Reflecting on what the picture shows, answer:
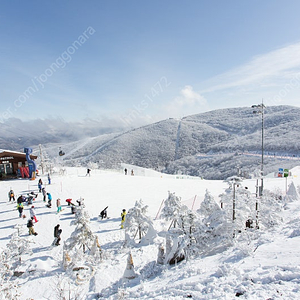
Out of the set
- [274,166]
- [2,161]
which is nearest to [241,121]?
[274,166]

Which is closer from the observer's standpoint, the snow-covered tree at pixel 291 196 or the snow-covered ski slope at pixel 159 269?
the snow-covered ski slope at pixel 159 269

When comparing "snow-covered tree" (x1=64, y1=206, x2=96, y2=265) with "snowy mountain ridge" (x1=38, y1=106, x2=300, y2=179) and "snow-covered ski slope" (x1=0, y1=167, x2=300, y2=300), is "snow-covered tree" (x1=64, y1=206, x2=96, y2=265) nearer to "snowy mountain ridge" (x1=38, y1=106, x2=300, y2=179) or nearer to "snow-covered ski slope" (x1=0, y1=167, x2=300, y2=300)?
"snow-covered ski slope" (x1=0, y1=167, x2=300, y2=300)

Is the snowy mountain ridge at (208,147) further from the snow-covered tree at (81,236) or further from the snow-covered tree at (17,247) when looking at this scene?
the snow-covered tree at (17,247)

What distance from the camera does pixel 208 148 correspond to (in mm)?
95062

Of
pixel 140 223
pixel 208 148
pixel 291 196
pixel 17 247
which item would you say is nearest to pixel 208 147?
pixel 208 148

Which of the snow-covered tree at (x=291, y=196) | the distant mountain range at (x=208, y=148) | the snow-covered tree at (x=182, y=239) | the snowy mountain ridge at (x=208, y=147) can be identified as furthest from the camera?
the snowy mountain ridge at (x=208, y=147)

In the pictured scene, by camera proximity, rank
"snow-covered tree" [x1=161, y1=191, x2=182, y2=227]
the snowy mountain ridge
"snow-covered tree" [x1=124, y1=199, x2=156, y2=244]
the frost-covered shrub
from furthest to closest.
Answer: the snowy mountain ridge < "snow-covered tree" [x1=161, y1=191, x2=182, y2=227] < "snow-covered tree" [x1=124, y1=199, x2=156, y2=244] < the frost-covered shrub

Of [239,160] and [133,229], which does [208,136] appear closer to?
[239,160]

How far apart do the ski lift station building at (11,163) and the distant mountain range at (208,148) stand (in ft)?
84.6

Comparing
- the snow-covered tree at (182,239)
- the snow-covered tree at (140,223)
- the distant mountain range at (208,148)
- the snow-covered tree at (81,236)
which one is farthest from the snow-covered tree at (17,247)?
the distant mountain range at (208,148)

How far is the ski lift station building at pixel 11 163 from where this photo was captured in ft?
79.6

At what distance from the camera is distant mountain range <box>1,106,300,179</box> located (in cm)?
6272

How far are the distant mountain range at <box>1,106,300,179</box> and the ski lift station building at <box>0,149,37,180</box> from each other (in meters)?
25.8

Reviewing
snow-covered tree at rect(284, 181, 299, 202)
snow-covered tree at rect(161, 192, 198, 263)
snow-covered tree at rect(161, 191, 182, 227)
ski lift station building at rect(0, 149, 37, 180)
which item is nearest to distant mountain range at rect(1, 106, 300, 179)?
ski lift station building at rect(0, 149, 37, 180)
